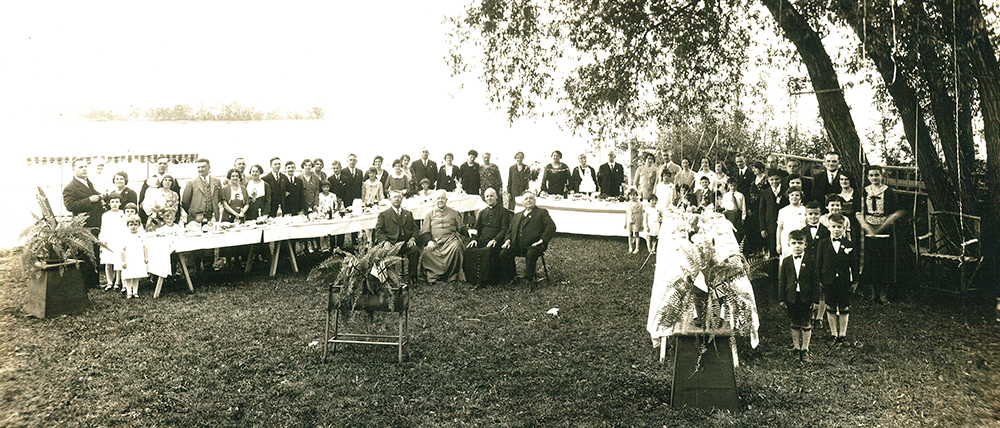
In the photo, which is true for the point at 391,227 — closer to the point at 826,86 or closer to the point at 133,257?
the point at 133,257

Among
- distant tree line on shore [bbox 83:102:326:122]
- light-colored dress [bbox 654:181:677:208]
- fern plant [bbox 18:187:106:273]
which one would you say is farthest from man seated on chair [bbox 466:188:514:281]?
distant tree line on shore [bbox 83:102:326:122]

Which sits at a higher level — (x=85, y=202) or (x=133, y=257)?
(x=85, y=202)

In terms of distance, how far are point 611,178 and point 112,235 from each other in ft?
28.4

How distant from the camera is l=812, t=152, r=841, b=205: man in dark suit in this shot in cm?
868

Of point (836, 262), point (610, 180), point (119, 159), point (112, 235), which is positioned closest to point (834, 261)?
point (836, 262)

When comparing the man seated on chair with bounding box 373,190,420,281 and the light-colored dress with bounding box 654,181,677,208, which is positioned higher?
the light-colored dress with bounding box 654,181,677,208

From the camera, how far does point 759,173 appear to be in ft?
33.3

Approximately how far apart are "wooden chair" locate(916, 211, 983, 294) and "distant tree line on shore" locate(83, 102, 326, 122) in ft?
43.8

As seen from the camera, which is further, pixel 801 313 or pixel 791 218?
pixel 791 218

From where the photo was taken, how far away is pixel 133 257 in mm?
8281

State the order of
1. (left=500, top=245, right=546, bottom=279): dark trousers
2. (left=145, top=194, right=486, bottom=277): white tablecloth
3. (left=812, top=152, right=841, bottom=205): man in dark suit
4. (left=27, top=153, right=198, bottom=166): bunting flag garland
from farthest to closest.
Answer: (left=27, top=153, right=198, bottom=166): bunting flag garland < (left=500, top=245, right=546, bottom=279): dark trousers < (left=812, top=152, right=841, bottom=205): man in dark suit < (left=145, top=194, right=486, bottom=277): white tablecloth

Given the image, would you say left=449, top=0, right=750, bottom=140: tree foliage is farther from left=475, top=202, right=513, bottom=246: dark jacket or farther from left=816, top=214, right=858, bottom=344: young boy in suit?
left=816, top=214, right=858, bottom=344: young boy in suit

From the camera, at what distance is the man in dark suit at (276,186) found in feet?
34.6

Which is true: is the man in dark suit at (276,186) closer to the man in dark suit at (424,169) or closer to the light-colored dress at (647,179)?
the man in dark suit at (424,169)
